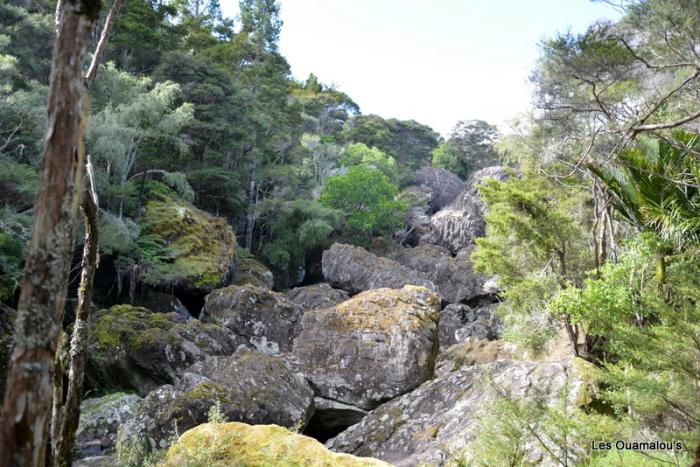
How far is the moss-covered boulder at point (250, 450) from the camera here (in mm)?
4285

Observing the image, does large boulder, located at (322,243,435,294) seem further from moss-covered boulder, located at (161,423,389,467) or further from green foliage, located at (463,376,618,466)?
moss-covered boulder, located at (161,423,389,467)

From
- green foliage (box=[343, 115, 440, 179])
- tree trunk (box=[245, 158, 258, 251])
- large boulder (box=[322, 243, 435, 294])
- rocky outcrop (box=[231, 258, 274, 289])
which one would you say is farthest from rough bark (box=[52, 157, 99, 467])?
green foliage (box=[343, 115, 440, 179])

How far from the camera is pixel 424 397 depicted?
7980 mm

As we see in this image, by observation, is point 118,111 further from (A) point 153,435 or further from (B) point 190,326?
(A) point 153,435

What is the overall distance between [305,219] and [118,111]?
12.5m

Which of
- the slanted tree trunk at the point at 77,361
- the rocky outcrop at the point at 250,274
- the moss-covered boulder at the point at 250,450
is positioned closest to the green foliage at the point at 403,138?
the rocky outcrop at the point at 250,274

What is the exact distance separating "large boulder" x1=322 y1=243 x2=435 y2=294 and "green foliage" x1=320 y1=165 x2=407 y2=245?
A: 8046 mm

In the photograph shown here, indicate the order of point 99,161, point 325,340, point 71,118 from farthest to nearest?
1. point 99,161
2. point 325,340
3. point 71,118

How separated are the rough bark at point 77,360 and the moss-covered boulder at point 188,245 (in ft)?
47.5

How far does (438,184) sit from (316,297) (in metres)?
26.6

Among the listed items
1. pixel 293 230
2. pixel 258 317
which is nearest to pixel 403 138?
pixel 293 230

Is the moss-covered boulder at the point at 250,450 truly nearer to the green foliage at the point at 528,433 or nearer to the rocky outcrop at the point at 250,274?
the green foliage at the point at 528,433

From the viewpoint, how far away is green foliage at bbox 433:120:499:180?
48.8m

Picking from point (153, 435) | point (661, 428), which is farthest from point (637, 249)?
point (153, 435)
